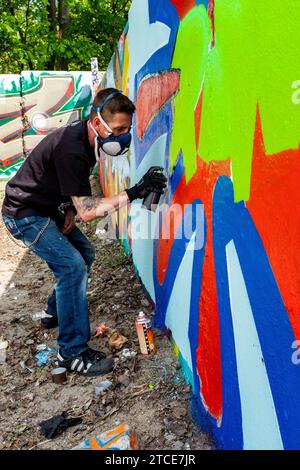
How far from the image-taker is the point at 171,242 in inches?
115

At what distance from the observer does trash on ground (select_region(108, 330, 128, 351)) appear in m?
3.30

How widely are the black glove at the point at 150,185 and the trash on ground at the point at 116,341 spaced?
1209 mm

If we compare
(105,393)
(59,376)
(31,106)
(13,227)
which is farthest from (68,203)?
(31,106)

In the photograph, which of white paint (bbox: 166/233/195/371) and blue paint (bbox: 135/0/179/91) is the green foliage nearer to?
blue paint (bbox: 135/0/179/91)

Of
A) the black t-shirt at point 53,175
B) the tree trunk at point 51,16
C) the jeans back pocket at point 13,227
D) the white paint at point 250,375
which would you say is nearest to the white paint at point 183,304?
the white paint at point 250,375

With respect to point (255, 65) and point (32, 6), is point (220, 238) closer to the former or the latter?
point (255, 65)

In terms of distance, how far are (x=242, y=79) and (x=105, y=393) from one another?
2.11 meters

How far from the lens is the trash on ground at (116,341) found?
3.30 meters

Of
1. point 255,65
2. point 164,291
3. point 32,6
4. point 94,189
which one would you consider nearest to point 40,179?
point 164,291

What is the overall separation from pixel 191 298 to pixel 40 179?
4.56ft

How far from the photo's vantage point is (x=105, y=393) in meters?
2.84

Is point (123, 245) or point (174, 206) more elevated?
point (174, 206)

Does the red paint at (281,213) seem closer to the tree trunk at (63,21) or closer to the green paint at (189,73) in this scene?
the green paint at (189,73)

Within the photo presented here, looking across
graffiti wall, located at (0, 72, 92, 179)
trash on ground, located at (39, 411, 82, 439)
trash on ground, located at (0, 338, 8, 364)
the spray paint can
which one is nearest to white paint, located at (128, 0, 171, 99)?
the spray paint can
